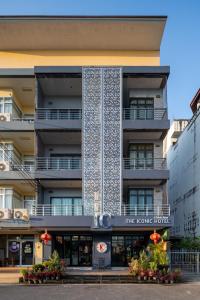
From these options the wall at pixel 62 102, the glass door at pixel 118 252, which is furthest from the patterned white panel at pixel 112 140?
the wall at pixel 62 102

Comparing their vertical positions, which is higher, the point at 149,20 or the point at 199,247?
the point at 149,20

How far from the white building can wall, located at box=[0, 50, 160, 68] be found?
9276 mm

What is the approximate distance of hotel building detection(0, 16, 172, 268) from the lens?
32.8 meters

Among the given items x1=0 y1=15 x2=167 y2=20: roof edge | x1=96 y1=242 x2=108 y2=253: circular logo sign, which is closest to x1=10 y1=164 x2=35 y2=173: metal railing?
x1=96 y1=242 x2=108 y2=253: circular logo sign

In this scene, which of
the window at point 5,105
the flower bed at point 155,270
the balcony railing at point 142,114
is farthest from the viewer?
the window at point 5,105

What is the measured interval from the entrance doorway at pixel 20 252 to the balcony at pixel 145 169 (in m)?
8.59

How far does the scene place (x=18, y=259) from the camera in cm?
3534

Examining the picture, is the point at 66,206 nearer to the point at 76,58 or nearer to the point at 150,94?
the point at 150,94

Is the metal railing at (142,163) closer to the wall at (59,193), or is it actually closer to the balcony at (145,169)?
the balcony at (145,169)

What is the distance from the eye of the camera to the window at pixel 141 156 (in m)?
34.5

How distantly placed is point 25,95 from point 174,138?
2969 cm

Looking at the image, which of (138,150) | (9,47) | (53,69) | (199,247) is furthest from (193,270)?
(9,47)

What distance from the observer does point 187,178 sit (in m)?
48.8

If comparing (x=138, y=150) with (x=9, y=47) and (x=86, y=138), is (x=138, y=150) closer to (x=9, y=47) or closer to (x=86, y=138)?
(x=86, y=138)
